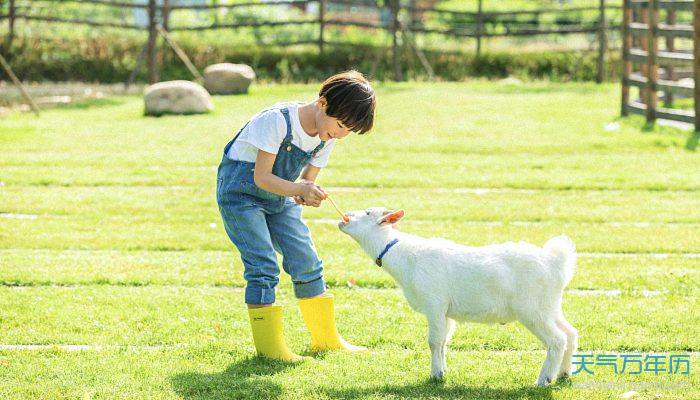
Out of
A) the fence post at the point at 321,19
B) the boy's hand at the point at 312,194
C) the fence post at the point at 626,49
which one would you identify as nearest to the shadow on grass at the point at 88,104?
the fence post at the point at 321,19

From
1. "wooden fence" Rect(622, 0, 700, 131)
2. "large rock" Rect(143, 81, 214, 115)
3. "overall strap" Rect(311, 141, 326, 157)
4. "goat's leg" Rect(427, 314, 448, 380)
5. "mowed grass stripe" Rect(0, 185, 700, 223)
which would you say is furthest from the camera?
A: "large rock" Rect(143, 81, 214, 115)

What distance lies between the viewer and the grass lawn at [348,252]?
15.9 ft

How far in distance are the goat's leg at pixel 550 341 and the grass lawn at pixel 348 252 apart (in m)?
0.13

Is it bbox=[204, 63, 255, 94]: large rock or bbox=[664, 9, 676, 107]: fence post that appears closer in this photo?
bbox=[664, 9, 676, 107]: fence post

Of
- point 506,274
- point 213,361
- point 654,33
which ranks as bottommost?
point 213,361

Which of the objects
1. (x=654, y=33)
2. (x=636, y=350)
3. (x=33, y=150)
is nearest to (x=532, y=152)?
(x=654, y=33)

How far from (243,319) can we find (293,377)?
3.83 feet

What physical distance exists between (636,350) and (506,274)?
3.64 feet

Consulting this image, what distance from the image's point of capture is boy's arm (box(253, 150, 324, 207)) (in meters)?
4.82

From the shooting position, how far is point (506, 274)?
4555mm

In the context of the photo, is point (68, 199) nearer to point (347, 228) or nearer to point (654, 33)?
point (347, 228)

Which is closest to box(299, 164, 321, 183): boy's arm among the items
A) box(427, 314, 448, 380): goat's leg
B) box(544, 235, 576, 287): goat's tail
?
box(427, 314, 448, 380): goat's leg

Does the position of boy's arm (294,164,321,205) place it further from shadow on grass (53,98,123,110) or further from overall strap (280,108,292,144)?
shadow on grass (53,98,123,110)

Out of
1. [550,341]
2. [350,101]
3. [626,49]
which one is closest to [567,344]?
[550,341]
